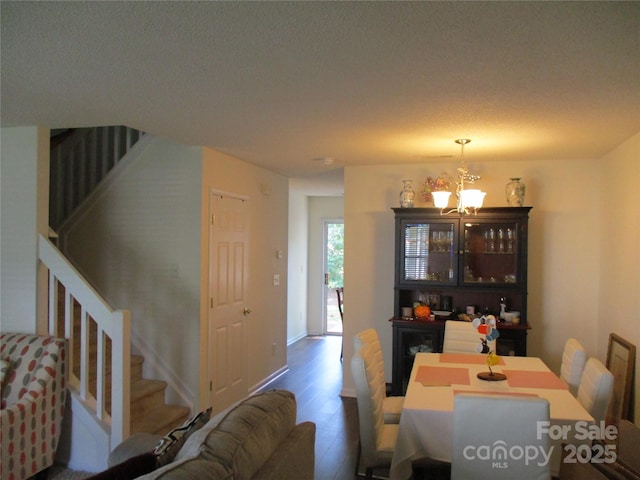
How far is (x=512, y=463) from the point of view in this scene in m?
2.16

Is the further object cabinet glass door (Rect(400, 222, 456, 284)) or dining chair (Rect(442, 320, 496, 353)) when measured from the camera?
cabinet glass door (Rect(400, 222, 456, 284))

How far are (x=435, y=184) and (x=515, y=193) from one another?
0.74 meters

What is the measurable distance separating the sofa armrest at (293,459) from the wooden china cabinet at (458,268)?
2736 millimetres

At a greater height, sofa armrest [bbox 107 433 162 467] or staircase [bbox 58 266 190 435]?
sofa armrest [bbox 107 433 162 467]

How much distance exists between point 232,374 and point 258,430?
10.6 ft

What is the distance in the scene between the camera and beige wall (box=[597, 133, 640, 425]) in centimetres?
365

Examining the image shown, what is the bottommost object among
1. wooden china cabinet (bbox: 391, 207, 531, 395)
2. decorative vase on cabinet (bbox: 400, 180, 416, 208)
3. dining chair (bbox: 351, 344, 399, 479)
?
dining chair (bbox: 351, 344, 399, 479)

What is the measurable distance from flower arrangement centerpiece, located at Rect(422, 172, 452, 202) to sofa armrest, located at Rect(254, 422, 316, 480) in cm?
295

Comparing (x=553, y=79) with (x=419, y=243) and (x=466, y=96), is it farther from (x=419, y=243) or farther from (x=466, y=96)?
(x=419, y=243)

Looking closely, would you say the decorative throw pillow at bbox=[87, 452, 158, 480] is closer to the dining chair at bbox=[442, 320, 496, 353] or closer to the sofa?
the sofa

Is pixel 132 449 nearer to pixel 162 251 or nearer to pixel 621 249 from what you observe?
pixel 162 251

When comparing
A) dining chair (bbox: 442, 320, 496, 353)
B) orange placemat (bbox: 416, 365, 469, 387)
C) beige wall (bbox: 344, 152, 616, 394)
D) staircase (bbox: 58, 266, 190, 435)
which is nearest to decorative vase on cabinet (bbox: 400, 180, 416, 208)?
beige wall (bbox: 344, 152, 616, 394)

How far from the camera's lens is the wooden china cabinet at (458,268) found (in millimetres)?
4551

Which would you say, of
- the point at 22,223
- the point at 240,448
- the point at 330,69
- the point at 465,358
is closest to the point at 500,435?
the point at 240,448
